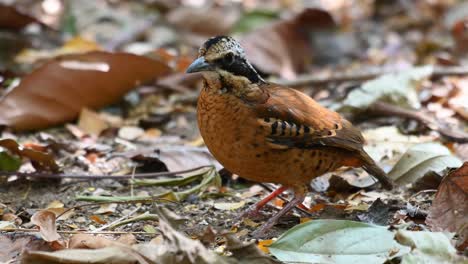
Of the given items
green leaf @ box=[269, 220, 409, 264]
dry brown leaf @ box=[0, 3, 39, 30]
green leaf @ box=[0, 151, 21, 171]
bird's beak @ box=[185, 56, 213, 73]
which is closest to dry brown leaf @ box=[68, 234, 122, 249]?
green leaf @ box=[269, 220, 409, 264]

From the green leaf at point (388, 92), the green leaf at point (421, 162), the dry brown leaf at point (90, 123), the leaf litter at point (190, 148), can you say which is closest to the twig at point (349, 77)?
the leaf litter at point (190, 148)

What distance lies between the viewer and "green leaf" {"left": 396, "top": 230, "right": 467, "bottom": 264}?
Answer: 3.43m

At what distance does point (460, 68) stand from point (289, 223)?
327cm

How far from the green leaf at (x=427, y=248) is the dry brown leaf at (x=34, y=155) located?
7.73ft

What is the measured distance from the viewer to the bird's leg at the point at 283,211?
14.2ft

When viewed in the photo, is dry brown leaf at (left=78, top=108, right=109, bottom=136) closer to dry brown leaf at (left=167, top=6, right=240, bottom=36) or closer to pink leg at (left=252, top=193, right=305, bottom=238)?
pink leg at (left=252, top=193, right=305, bottom=238)

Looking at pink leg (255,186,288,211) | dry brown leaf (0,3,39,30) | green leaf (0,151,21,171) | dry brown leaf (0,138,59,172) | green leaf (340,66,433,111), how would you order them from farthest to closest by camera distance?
dry brown leaf (0,3,39,30), green leaf (340,66,433,111), green leaf (0,151,21,171), dry brown leaf (0,138,59,172), pink leg (255,186,288,211)

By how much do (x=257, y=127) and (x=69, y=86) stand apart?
209 centimetres

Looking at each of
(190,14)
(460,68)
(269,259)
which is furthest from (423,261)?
(190,14)

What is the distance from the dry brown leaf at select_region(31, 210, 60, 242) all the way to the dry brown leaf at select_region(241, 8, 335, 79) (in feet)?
11.8

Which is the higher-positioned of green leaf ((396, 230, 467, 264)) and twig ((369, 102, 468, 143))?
green leaf ((396, 230, 467, 264))

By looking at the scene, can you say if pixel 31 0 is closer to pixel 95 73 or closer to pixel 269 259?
pixel 95 73

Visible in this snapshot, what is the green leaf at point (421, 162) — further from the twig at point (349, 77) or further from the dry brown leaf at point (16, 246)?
the dry brown leaf at point (16, 246)

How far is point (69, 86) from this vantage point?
19.5 feet
